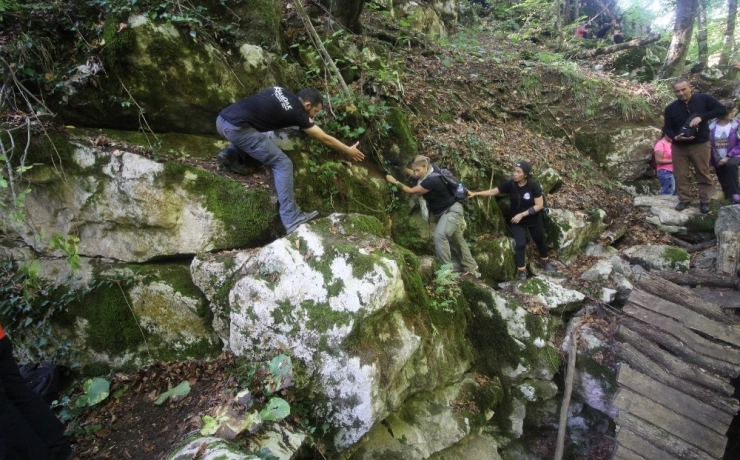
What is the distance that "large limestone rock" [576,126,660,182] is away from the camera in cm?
1133

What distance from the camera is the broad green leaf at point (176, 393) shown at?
4.20 metres

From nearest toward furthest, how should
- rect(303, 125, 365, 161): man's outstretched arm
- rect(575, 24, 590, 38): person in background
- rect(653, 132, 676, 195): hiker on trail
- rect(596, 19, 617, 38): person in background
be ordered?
rect(303, 125, 365, 161): man's outstretched arm, rect(653, 132, 676, 195): hiker on trail, rect(575, 24, 590, 38): person in background, rect(596, 19, 617, 38): person in background

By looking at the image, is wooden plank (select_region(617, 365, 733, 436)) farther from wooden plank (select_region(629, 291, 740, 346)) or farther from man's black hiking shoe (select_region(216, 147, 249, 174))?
man's black hiking shoe (select_region(216, 147, 249, 174))

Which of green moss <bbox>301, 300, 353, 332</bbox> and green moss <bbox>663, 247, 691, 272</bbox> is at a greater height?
green moss <bbox>663, 247, 691, 272</bbox>

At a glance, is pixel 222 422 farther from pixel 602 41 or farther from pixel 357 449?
pixel 602 41

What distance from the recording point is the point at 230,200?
5246 millimetres

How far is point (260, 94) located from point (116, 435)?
174 inches

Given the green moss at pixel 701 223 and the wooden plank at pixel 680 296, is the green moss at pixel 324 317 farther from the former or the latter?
the green moss at pixel 701 223

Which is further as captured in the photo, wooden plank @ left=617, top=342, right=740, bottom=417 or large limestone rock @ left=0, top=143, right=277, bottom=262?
wooden plank @ left=617, top=342, right=740, bottom=417

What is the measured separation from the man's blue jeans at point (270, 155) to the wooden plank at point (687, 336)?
5.97 meters

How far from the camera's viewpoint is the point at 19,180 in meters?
4.67

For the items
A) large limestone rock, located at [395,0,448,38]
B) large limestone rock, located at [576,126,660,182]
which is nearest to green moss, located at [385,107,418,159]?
large limestone rock, located at [576,126,660,182]

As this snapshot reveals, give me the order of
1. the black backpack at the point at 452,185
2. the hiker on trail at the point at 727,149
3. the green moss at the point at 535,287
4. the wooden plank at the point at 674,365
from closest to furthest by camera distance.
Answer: the wooden plank at the point at 674,365 < the black backpack at the point at 452,185 < the green moss at the point at 535,287 < the hiker on trail at the point at 727,149

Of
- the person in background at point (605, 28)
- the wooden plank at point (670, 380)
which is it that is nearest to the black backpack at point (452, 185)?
the wooden plank at point (670, 380)
